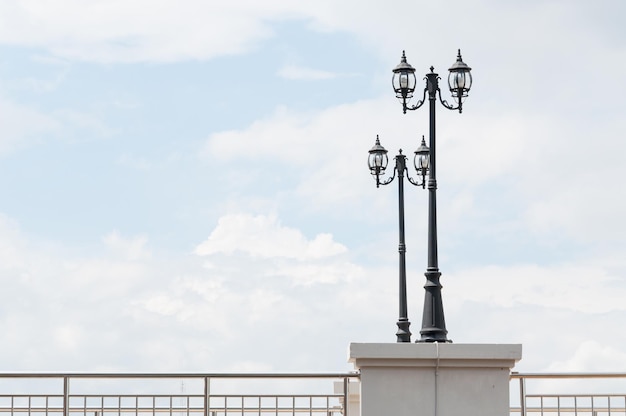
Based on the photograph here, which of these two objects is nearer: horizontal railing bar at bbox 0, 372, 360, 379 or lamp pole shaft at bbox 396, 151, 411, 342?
horizontal railing bar at bbox 0, 372, 360, 379

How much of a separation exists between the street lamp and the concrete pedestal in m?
14.6

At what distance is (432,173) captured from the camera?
54.8 ft

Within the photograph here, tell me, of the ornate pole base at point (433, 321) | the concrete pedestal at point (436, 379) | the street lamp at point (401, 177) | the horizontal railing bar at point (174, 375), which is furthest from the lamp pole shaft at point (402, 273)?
the concrete pedestal at point (436, 379)

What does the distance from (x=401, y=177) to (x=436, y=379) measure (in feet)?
53.7

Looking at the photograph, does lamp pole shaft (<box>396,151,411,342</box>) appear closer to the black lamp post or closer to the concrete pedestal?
the black lamp post

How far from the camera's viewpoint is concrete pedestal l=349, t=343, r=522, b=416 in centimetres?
1124

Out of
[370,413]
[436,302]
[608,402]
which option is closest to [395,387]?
[370,413]

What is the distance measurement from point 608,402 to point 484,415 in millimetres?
4889

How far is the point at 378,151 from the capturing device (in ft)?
88.9

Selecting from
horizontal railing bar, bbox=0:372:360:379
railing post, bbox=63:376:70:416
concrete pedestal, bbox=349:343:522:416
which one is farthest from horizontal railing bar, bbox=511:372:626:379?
railing post, bbox=63:376:70:416

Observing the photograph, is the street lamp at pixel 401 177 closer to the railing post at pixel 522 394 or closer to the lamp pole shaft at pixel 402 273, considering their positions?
the lamp pole shaft at pixel 402 273

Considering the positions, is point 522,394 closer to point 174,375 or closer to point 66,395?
point 174,375

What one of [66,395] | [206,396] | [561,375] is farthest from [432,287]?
[66,395]

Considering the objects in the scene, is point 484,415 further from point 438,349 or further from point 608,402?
point 608,402
